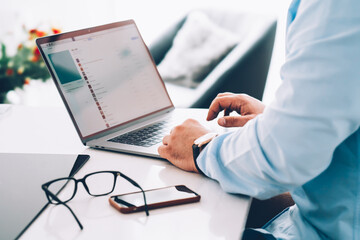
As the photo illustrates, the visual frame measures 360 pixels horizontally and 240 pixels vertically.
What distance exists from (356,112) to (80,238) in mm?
416

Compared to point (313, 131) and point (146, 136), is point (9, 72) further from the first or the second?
point (313, 131)

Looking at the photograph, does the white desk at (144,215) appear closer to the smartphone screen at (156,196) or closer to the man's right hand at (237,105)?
the smartphone screen at (156,196)

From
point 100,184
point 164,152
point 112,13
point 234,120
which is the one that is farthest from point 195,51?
point 100,184

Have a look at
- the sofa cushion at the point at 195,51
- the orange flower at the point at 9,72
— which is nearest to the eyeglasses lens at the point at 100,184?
the sofa cushion at the point at 195,51

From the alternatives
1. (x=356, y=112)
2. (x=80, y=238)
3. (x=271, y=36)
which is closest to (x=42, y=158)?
(x=80, y=238)

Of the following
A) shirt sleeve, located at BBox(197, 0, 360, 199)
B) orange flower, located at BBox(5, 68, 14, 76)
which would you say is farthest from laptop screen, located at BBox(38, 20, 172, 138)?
orange flower, located at BBox(5, 68, 14, 76)

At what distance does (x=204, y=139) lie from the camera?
2.19ft

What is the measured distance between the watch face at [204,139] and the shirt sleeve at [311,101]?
118 mm

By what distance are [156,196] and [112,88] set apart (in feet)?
1.33

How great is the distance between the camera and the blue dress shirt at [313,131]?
0.47 m

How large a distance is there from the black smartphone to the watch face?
0.35 feet

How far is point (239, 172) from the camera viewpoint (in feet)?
1.87

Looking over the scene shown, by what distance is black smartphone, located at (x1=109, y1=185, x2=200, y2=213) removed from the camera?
53 centimetres

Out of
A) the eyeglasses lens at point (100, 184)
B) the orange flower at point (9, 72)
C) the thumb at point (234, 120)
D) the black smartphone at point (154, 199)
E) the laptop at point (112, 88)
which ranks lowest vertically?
the black smartphone at point (154, 199)
